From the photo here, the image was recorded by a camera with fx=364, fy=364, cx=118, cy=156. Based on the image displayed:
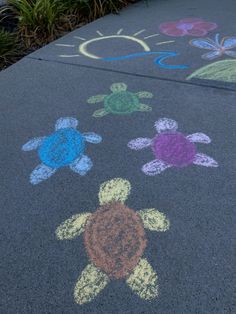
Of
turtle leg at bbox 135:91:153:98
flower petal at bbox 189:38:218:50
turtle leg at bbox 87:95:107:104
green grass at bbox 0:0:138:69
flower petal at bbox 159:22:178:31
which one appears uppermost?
green grass at bbox 0:0:138:69

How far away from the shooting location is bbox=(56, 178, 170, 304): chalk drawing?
4.99 ft

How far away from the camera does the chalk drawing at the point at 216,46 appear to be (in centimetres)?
331

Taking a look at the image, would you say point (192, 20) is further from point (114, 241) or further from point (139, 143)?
point (114, 241)

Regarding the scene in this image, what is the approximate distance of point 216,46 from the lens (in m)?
3.51

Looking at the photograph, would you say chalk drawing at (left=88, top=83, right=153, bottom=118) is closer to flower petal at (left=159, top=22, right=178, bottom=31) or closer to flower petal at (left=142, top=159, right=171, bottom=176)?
flower petal at (left=142, top=159, right=171, bottom=176)

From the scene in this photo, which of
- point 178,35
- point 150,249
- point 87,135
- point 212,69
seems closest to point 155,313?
point 150,249

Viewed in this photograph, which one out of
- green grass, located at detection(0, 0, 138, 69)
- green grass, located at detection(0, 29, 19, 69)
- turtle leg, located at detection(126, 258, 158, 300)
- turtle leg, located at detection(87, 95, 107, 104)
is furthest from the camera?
green grass, located at detection(0, 0, 138, 69)

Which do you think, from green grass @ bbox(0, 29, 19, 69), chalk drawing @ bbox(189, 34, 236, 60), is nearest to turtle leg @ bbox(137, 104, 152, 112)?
chalk drawing @ bbox(189, 34, 236, 60)

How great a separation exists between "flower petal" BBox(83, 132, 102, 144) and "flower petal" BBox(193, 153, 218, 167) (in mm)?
646

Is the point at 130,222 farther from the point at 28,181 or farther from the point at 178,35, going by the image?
the point at 178,35

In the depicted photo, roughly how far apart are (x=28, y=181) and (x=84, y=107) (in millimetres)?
856

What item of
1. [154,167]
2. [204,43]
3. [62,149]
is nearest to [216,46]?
[204,43]

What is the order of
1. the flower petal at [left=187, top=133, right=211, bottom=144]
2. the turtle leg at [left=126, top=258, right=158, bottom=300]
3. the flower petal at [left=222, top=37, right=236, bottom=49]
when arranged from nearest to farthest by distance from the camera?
the turtle leg at [left=126, top=258, right=158, bottom=300] < the flower petal at [left=187, top=133, right=211, bottom=144] < the flower petal at [left=222, top=37, right=236, bottom=49]

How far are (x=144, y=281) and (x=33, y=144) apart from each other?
4.10ft
